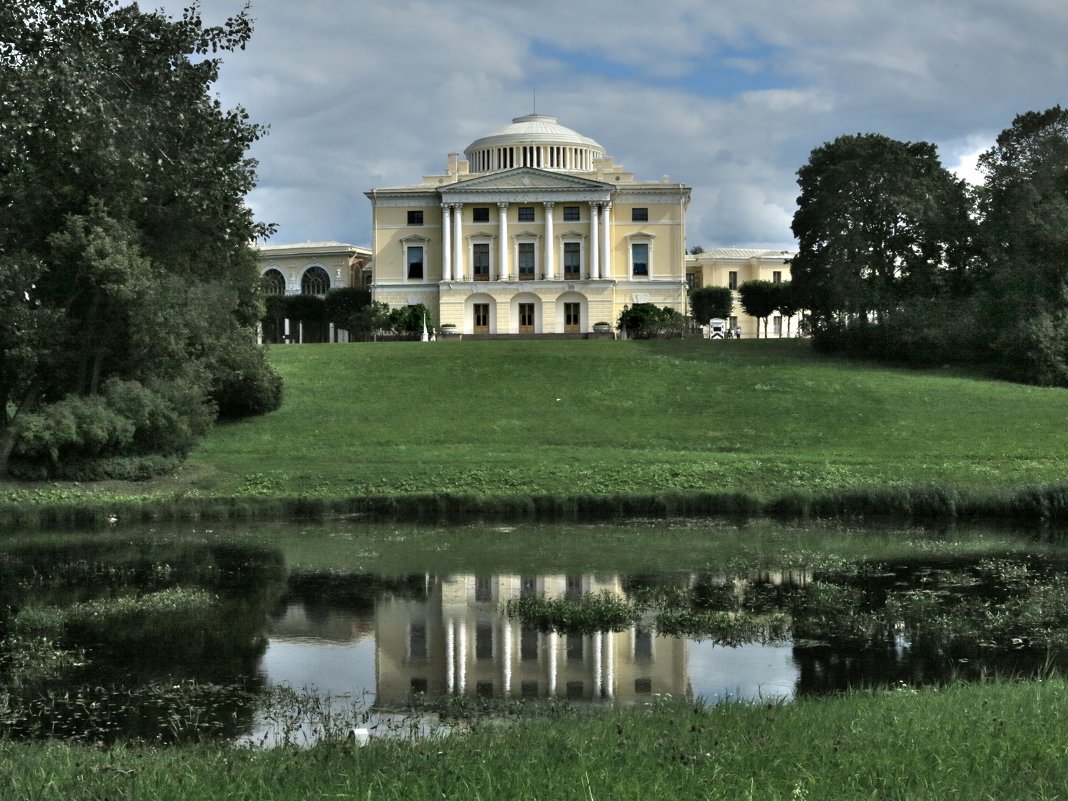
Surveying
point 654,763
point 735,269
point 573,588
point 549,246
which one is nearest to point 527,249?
point 549,246

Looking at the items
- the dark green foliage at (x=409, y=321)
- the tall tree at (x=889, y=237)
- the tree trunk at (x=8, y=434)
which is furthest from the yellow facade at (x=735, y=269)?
the tree trunk at (x=8, y=434)

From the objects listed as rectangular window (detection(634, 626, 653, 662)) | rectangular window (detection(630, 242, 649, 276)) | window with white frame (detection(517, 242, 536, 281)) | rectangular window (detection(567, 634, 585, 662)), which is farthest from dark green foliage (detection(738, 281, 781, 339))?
rectangular window (detection(567, 634, 585, 662))

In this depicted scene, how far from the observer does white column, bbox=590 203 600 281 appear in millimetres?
83250

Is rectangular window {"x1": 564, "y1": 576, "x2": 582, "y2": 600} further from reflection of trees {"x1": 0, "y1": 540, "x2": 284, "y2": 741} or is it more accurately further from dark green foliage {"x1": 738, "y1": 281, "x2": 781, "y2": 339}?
dark green foliage {"x1": 738, "y1": 281, "x2": 781, "y2": 339}

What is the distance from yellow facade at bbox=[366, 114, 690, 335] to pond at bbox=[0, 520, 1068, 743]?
58.7m

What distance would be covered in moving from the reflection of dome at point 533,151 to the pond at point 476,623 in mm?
68162

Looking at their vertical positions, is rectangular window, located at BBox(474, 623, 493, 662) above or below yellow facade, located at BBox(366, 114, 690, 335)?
below

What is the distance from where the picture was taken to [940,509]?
2800cm

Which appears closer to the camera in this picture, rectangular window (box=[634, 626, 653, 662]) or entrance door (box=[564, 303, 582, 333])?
rectangular window (box=[634, 626, 653, 662])

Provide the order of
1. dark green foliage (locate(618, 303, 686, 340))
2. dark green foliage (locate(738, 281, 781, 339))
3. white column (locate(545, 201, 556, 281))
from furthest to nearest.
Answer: dark green foliage (locate(738, 281, 781, 339)) < white column (locate(545, 201, 556, 281)) < dark green foliage (locate(618, 303, 686, 340))

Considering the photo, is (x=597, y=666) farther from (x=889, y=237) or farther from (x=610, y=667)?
(x=889, y=237)

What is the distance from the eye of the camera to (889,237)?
170 ft

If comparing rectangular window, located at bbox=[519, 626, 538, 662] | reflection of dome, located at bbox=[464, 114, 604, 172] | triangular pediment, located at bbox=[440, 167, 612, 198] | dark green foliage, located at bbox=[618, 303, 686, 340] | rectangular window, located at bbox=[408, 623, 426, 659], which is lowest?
rectangular window, located at bbox=[408, 623, 426, 659]

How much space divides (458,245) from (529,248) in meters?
4.88
